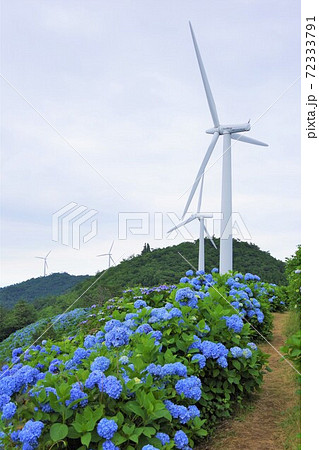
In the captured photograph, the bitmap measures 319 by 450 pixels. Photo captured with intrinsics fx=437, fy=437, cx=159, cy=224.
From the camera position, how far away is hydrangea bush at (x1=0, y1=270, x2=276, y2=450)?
3.24 metres

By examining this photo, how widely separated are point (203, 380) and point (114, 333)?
110cm

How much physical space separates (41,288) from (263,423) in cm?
1636

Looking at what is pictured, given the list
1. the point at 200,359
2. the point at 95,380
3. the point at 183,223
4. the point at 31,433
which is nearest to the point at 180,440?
the point at 95,380

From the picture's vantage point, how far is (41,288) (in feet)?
64.9

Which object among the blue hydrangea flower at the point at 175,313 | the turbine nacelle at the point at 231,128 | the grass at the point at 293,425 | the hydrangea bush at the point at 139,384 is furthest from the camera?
the turbine nacelle at the point at 231,128

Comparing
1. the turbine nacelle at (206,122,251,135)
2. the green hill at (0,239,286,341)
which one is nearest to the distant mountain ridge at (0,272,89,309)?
the green hill at (0,239,286,341)

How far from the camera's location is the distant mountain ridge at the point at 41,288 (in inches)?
766

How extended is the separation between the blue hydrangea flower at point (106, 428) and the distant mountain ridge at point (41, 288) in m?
16.3

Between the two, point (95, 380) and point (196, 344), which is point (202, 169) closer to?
point (196, 344)

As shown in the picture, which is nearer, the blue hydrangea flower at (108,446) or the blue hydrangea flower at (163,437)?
the blue hydrangea flower at (108,446)

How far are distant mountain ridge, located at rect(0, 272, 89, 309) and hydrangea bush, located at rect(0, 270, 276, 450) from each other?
1440 cm

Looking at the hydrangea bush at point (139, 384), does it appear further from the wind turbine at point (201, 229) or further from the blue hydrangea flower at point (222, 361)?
the wind turbine at point (201, 229)

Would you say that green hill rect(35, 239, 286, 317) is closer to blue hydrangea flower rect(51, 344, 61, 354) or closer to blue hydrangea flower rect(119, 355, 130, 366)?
blue hydrangea flower rect(51, 344, 61, 354)

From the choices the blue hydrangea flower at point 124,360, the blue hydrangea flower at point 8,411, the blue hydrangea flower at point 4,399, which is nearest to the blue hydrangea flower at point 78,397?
the blue hydrangea flower at point 8,411
